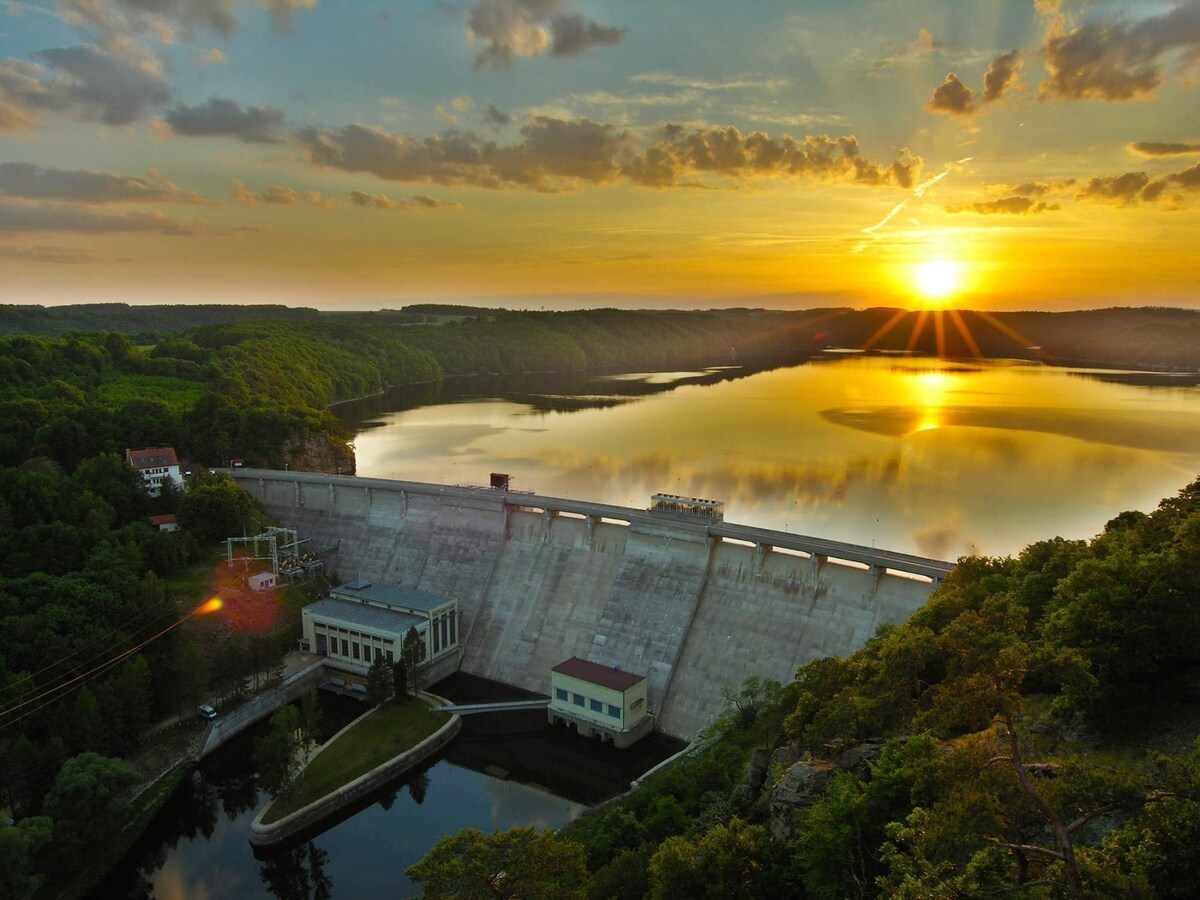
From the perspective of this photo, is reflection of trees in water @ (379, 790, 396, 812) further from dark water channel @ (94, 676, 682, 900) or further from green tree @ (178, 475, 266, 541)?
green tree @ (178, 475, 266, 541)

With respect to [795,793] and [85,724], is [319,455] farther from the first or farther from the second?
[795,793]

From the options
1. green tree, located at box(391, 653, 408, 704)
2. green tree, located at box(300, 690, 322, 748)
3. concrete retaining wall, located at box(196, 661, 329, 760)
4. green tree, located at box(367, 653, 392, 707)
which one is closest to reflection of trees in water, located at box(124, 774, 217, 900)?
concrete retaining wall, located at box(196, 661, 329, 760)

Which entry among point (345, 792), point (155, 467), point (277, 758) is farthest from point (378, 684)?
point (155, 467)

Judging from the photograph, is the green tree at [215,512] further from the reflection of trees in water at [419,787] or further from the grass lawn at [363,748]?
the reflection of trees in water at [419,787]

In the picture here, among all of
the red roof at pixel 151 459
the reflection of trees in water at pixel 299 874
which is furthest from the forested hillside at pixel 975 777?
the red roof at pixel 151 459

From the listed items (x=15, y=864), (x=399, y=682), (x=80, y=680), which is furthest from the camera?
(x=399, y=682)
